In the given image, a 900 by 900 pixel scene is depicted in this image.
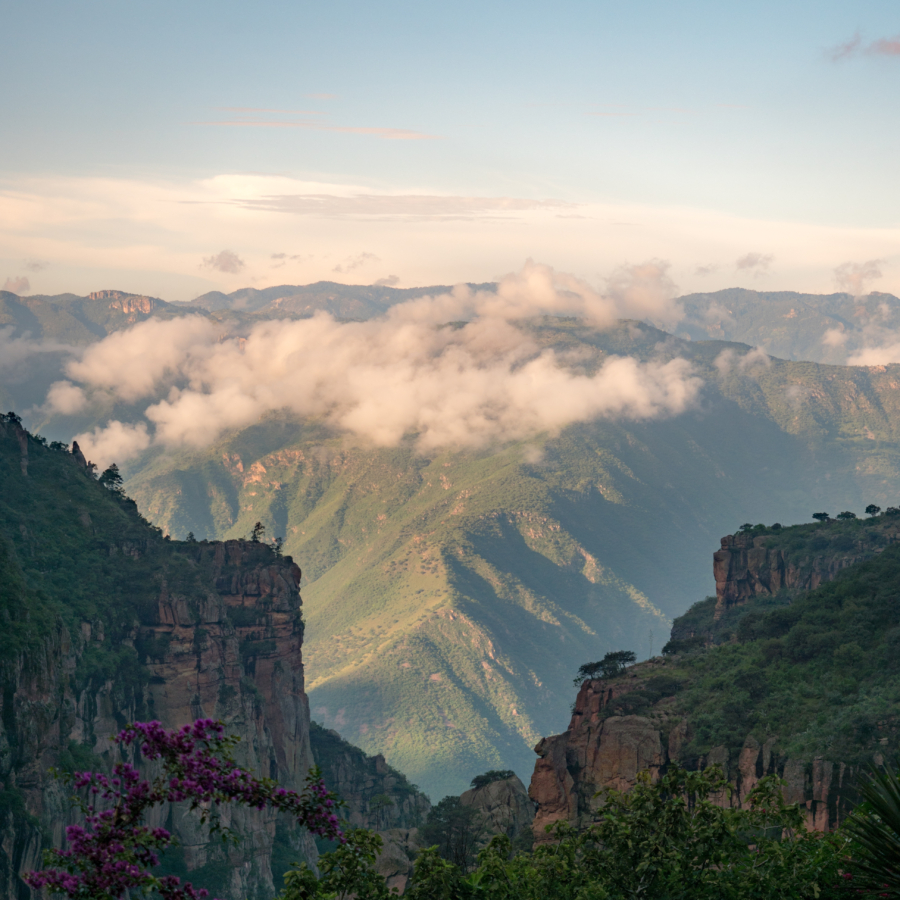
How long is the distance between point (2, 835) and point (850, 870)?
2325 inches

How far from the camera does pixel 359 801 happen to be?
5640 inches

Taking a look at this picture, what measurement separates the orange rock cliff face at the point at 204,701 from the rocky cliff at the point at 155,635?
0.18 meters

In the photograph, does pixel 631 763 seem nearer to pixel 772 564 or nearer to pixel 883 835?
pixel 883 835

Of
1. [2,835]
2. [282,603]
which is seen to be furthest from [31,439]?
[2,835]

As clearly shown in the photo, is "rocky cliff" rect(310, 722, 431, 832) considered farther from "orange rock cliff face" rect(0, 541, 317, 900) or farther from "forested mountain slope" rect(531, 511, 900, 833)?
"forested mountain slope" rect(531, 511, 900, 833)

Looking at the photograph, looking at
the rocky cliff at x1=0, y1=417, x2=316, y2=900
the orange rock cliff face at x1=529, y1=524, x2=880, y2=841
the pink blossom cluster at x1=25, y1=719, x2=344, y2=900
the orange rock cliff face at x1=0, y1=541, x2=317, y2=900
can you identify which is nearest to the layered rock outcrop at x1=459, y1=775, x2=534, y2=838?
the orange rock cliff face at x1=529, y1=524, x2=880, y2=841

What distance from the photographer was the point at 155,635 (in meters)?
118

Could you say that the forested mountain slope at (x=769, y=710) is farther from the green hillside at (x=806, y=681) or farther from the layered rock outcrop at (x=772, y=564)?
the layered rock outcrop at (x=772, y=564)

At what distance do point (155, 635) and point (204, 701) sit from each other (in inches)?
363

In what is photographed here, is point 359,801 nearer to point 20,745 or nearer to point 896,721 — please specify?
point 20,745

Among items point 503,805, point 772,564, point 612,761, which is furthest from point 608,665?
point 772,564

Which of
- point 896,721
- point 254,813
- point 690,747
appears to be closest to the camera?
point 896,721

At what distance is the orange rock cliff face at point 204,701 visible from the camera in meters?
77.8

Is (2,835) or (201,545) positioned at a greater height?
(201,545)
